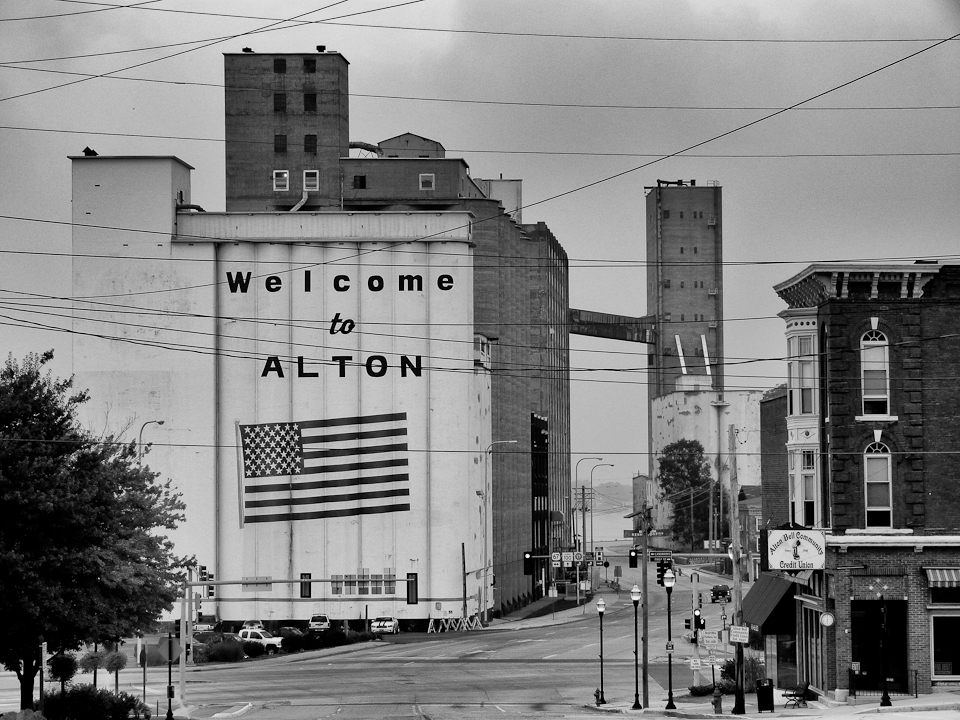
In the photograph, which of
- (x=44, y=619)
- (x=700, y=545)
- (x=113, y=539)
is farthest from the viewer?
(x=700, y=545)

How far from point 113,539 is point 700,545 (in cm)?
14861

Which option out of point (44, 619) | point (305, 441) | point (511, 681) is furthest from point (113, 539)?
point (305, 441)

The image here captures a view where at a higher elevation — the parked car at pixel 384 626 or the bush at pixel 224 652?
the bush at pixel 224 652

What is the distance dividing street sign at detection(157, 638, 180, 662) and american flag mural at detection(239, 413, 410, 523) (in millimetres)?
50748

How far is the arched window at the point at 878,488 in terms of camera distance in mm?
43094

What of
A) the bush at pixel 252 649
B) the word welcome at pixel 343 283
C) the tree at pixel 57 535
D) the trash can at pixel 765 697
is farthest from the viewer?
the word welcome at pixel 343 283

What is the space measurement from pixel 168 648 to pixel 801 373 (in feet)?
72.8

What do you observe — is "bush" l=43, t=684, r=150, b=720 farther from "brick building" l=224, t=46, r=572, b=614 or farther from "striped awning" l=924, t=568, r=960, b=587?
"brick building" l=224, t=46, r=572, b=614

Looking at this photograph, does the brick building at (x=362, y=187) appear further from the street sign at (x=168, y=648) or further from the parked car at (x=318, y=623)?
the street sign at (x=168, y=648)

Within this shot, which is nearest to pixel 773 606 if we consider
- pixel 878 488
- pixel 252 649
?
pixel 878 488

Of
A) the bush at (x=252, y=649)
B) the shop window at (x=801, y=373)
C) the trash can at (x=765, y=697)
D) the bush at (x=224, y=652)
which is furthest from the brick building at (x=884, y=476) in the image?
the bush at (x=252, y=649)

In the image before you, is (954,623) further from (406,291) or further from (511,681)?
(406,291)

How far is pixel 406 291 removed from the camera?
91125mm

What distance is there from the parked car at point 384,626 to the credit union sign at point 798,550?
48690mm
